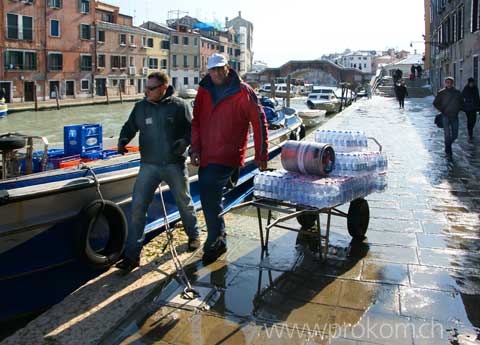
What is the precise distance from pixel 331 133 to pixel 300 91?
68.7m

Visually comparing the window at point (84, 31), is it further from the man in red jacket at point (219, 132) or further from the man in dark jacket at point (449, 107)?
the man in red jacket at point (219, 132)

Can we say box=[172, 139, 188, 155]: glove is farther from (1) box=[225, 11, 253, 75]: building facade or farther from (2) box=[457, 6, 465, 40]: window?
(1) box=[225, 11, 253, 75]: building facade

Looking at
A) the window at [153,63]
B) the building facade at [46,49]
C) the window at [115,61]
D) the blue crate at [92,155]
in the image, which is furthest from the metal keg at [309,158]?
the window at [153,63]

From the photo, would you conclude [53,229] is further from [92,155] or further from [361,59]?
[361,59]

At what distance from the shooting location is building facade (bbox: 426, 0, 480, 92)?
65.0ft

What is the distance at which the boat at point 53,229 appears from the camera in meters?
4.54

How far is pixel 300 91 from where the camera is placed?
72.7m

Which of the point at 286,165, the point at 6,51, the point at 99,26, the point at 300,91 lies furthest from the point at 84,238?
the point at 300,91

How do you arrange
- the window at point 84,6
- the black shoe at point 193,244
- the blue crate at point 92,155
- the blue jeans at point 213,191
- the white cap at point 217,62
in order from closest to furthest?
1. the white cap at point 217,62
2. the blue jeans at point 213,191
3. the black shoe at point 193,244
4. the blue crate at point 92,155
5. the window at point 84,6

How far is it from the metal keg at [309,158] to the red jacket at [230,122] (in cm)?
43

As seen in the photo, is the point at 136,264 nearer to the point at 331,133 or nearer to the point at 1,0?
the point at 331,133

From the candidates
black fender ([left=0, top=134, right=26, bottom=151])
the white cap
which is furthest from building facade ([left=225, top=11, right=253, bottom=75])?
the white cap

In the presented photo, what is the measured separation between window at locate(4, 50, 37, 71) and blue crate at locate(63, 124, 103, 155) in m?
34.7

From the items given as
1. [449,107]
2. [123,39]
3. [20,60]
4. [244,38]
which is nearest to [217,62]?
[449,107]
